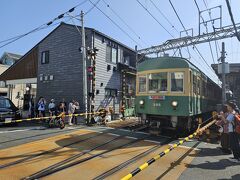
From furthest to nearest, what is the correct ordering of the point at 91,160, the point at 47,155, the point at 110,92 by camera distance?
the point at 110,92, the point at 47,155, the point at 91,160

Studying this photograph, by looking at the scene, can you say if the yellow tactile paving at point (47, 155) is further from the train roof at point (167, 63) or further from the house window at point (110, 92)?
the house window at point (110, 92)

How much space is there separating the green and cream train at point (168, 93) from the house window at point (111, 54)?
849 cm

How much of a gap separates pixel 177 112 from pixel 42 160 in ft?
18.6

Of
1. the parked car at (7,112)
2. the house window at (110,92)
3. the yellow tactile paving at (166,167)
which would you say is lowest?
the yellow tactile paving at (166,167)

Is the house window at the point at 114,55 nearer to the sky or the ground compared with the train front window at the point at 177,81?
nearer to the sky

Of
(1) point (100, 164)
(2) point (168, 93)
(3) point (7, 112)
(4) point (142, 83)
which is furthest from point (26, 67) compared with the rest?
(1) point (100, 164)

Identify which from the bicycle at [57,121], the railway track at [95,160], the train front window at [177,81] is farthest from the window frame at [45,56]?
the train front window at [177,81]

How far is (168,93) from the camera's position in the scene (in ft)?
34.0

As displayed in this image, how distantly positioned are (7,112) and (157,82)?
817 cm

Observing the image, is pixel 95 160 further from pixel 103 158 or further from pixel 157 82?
pixel 157 82

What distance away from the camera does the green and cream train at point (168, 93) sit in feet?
33.4

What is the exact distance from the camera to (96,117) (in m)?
16.2

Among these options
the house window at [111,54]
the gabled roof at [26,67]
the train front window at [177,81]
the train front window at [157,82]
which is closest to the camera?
the train front window at [177,81]

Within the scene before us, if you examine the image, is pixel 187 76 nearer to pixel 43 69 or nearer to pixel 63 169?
pixel 63 169
